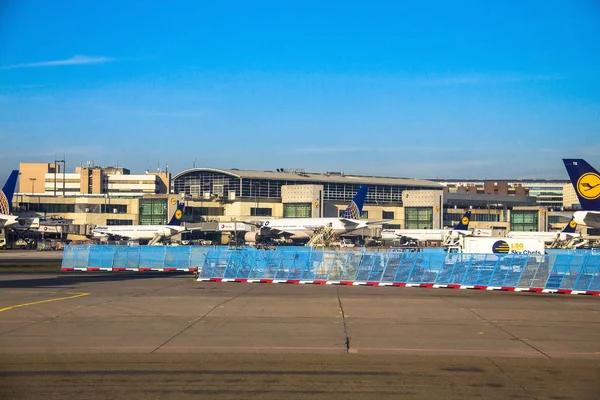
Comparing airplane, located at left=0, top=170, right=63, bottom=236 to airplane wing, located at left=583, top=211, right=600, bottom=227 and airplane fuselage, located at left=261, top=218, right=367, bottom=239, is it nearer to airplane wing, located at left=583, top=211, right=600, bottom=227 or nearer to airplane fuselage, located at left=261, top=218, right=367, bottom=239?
airplane fuselage, located at left=261, top=218, right=367, bottom=239

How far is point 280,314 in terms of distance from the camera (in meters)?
28.4

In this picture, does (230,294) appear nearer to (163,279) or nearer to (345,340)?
(163,279)

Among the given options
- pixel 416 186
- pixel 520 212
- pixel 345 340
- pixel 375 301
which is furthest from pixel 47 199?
pixel 345 340

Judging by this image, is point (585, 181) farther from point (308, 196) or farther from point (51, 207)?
point (51, 207)

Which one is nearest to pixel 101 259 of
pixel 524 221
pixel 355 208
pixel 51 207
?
pixel 355 208

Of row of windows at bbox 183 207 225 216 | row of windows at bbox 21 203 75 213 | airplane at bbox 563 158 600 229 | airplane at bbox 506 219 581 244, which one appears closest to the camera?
airplane at bbox 563 158 600 229

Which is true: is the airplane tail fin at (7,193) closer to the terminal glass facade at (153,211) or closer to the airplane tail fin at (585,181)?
the terminal glass facade at (153,211)

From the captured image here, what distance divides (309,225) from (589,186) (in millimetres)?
60531

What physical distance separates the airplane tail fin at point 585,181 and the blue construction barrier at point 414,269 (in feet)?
25.5

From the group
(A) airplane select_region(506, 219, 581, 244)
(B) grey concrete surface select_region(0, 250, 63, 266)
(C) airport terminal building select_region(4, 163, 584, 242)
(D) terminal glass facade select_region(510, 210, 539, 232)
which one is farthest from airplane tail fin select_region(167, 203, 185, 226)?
(D) terminal glass facade select_region(510, 210, 539, 232)

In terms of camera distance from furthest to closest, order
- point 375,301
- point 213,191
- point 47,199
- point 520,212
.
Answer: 1. point 213,191
2. point 520,212
3. point 47,199
4. point 375,301

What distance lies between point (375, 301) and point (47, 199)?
10613 centimetres

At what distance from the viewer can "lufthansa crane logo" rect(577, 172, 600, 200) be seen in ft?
160

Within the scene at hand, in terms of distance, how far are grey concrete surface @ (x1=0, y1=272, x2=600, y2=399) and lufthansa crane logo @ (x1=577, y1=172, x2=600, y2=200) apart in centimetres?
1456
